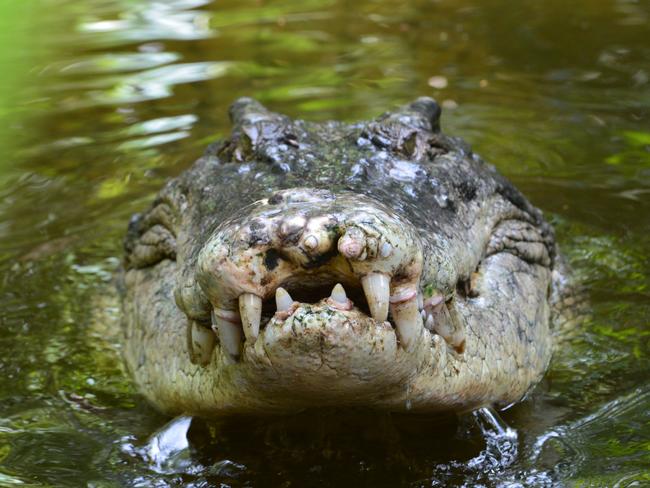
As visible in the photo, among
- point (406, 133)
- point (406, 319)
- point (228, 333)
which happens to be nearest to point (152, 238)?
point (406, 133)

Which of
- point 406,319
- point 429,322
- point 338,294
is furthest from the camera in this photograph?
point 429,322

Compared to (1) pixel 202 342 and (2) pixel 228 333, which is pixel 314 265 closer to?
(2) pixel 228 333

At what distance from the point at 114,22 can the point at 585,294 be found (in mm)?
6637

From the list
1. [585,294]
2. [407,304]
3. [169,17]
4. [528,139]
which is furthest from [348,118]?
[407,304]

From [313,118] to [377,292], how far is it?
15.5ft

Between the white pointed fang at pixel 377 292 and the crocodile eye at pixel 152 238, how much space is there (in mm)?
1670

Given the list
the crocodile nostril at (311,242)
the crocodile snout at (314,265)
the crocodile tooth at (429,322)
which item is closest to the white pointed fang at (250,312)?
the crocodile snout at (314,265)

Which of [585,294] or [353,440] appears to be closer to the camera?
[353,440]

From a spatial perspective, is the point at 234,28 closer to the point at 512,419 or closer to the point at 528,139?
the point at 528,139

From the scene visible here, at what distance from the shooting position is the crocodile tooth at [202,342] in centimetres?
287

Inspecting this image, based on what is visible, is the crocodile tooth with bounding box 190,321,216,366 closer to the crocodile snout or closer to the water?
the crocodile snout

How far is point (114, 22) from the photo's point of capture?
386 inches

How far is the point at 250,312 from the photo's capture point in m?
2.47

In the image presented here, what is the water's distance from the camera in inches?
126
